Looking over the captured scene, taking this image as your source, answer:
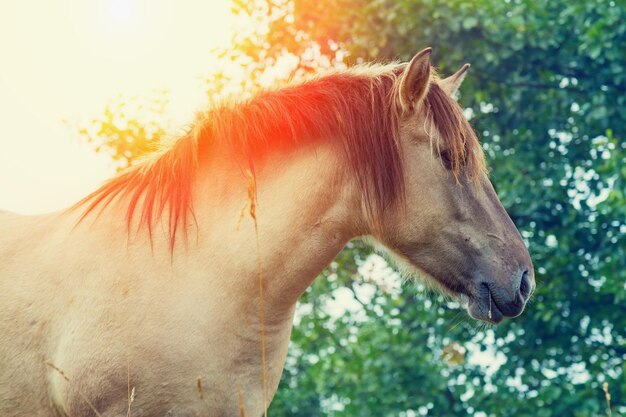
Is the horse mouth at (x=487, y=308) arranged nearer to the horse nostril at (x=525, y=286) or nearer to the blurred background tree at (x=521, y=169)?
the horse nostril at (x=525, y=286)

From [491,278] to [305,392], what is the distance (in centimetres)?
965

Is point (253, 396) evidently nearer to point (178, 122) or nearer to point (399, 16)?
point (178, 122)

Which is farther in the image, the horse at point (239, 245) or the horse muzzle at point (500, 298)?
the horse muzzle at point (500, 298)

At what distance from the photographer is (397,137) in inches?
134

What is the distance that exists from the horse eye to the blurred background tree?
17.6 ft

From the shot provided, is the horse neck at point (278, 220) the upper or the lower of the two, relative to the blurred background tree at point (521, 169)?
upper

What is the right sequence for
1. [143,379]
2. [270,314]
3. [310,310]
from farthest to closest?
[310,310]
[270,314]
[143,379]

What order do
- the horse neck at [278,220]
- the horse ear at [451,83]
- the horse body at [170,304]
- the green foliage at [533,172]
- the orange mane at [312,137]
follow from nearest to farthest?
the horse body at [170,304] < the horse neck at [278,220] < the orange mane at [312,137] < the horse ear at [451,83] < the green foliage at [533,172]

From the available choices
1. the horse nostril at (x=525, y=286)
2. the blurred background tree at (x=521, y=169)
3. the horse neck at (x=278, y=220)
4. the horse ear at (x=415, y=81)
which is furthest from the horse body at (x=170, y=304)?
the blurred background tree at (x=521, y=169)

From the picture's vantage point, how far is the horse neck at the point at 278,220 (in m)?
3.22

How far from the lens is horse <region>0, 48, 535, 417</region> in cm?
305

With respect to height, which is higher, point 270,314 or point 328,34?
point 270,314

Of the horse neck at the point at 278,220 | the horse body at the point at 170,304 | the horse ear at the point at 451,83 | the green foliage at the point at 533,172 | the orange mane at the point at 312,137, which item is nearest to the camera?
the horse body at the point at 170,304

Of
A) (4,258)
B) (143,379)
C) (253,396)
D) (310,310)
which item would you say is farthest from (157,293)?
(310,310)
